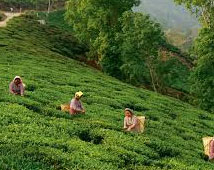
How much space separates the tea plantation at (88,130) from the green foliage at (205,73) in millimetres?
8862

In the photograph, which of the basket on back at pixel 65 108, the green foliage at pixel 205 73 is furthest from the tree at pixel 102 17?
the basket on back at pixel 65 108

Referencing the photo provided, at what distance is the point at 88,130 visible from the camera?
24656 mm

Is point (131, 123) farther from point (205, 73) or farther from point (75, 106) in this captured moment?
point (205, 73)

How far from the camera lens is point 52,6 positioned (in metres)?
132

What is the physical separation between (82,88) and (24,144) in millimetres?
19769

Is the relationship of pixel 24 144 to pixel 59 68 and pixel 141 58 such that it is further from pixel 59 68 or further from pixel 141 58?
pixel 141 58

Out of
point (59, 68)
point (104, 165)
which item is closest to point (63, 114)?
point (104, 165)

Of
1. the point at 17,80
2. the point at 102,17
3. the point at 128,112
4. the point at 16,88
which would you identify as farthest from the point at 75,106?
the point at 102,17

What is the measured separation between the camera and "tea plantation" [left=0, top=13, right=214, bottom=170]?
63.8 feet

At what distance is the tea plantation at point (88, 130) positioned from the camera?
19453 mm

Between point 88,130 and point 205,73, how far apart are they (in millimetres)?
31871

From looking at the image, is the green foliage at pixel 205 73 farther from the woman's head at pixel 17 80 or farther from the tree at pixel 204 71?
the woman's head at pixel 17 80

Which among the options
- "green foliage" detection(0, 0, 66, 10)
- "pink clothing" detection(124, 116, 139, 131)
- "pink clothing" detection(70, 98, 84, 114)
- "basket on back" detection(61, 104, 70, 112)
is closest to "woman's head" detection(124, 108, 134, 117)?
"pink clothing" detection(124, 116, 139, 131)

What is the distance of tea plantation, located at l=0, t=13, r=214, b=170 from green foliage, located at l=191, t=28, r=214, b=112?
886cm
